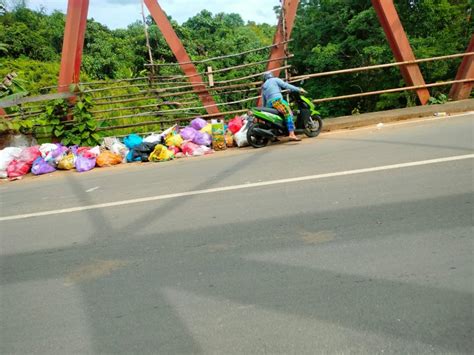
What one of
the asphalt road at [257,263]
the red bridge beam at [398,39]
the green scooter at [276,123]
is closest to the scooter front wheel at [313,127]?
the green scooter at [276,123]

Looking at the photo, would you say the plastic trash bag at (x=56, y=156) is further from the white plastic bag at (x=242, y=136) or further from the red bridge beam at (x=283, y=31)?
the red bridge beam at (x=283, y=31)

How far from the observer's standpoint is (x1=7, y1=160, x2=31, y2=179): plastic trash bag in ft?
27.9

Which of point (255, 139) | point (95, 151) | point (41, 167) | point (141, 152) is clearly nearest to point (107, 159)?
point (95, 151)

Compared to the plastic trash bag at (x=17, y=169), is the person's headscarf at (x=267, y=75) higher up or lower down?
higher up

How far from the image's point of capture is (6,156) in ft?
28.5

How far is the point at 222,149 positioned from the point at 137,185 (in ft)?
8.99

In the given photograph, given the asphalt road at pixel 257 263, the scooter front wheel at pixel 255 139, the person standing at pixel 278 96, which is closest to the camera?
the asphalt road at pixel 257 263

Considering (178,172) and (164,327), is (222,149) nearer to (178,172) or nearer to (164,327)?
(178,172)

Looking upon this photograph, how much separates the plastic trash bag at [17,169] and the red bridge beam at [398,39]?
8.39 m

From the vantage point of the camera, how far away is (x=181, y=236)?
411cm

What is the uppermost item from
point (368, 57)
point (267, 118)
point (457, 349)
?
point (368, 57)

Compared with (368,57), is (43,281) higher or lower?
lower

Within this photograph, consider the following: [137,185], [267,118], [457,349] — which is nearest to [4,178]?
[137,185]

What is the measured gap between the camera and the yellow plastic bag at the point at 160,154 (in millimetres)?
8328
